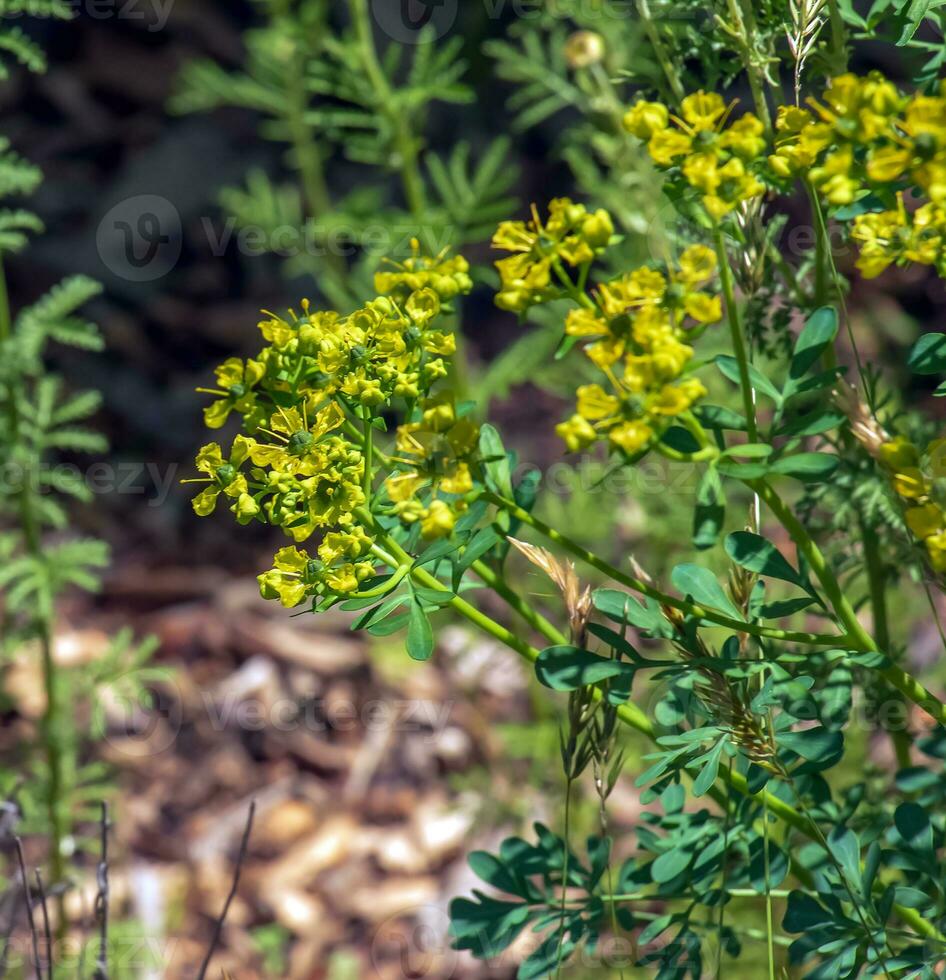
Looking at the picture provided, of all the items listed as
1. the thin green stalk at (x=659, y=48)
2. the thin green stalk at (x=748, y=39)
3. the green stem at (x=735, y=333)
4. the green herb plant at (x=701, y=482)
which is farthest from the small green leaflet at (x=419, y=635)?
the thin green stalk at (x=659, y=48)

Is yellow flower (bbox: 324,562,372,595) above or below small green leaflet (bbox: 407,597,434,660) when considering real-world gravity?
above

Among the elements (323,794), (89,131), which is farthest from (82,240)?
(323,794)

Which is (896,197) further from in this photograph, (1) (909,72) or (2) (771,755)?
(1) (909,72)

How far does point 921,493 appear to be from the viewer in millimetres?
957

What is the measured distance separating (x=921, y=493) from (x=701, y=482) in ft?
0.79

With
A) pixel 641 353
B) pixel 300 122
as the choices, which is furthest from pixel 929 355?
pixel 300 122

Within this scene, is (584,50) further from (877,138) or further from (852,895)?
(852,895)

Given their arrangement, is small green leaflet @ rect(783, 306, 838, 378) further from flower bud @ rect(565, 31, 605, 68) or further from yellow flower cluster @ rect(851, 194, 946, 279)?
flower bud @ rect(565, 31, 605, 68)

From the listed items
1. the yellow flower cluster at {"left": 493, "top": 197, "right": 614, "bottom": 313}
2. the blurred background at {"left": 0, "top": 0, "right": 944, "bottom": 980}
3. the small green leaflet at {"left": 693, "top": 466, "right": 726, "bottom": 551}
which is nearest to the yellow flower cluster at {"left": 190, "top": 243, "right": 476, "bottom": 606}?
the yellow flower cluster at {"left": 493, "top": 197, "right": 614, "bottom": 313}

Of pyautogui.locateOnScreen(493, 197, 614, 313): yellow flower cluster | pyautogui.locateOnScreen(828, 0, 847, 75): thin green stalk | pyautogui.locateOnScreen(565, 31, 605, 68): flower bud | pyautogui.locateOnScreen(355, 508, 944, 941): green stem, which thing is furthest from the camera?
pyautogui.locateOnScreen(565, 31, 605, 68): flower bud

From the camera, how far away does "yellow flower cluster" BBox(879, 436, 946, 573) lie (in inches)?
36.3

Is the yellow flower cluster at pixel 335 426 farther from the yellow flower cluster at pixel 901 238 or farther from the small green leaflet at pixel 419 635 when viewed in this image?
the yellow flower cluster at pixel 901 238

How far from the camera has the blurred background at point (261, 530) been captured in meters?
2.50

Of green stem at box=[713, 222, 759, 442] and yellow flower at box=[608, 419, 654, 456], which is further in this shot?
green stem at box=[713, 222, 759, 442]
